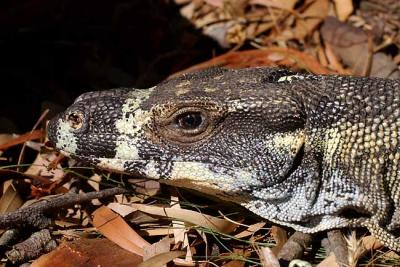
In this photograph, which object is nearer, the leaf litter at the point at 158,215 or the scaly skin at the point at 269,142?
the scaly skin at the point at 269,142

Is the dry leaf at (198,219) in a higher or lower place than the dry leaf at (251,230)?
higher

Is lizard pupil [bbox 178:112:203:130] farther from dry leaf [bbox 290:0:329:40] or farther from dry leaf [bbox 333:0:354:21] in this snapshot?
dry leaf [bbox 333:0:354:21]

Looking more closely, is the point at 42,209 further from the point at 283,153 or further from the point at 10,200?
the point at 283,153

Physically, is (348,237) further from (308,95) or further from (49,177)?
(49,177)

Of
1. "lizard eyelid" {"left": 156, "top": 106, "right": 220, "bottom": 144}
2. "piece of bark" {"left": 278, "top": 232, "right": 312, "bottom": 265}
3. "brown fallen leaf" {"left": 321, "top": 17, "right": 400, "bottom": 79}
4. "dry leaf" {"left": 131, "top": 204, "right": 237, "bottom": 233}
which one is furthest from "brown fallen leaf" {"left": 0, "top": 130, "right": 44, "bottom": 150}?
"brown fallen leaf" {"left": 321, "top": 17, "right": 400, "bottom": 79}

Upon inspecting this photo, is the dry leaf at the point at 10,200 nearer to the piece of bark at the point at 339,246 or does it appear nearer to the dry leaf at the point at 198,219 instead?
the dry leaf at the point at 198,219

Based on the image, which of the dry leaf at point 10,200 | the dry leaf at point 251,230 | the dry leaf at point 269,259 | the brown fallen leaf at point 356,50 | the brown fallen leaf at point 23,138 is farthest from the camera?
the brown fallen leaf at point 356,50

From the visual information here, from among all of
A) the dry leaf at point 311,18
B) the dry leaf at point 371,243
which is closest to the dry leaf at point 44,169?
the dry leaf at point 371,243

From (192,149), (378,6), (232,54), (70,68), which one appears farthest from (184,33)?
(192,149)
